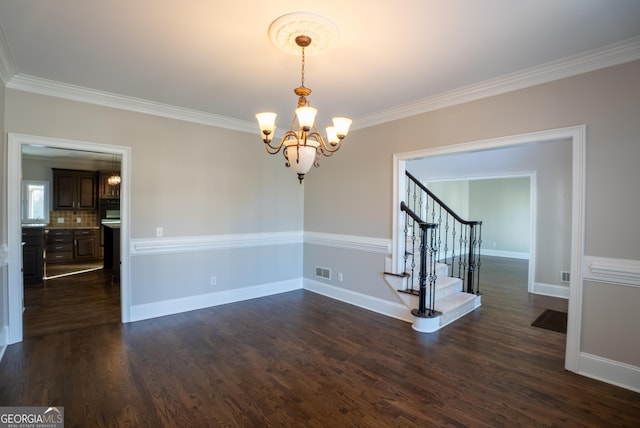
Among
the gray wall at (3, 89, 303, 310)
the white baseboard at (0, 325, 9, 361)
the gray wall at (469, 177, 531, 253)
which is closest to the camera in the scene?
the white baseboard at (0, 325, 9, 361)

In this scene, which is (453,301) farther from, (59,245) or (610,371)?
(59,245)

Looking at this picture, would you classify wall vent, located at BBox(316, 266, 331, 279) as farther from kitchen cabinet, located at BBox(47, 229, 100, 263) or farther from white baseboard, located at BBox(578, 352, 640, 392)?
kitchen cabinet, located at BBox(47, 229, 100, 263)

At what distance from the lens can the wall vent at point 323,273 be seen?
201 inches

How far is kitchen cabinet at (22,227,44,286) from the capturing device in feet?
18.1

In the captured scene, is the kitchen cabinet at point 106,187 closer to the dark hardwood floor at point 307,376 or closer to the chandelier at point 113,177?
the chandelier at point 113,177

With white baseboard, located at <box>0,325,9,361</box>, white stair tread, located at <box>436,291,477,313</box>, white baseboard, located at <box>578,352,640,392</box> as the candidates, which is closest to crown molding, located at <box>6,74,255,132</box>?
white baseboard, located at <box>0,325,9,361</box>

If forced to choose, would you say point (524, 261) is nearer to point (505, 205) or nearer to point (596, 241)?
point (505, 205)

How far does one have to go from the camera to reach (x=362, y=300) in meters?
4.57

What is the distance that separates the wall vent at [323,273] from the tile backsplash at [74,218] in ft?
21.5

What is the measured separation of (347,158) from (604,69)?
2.94 meters

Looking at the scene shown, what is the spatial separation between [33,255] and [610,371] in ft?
26.7

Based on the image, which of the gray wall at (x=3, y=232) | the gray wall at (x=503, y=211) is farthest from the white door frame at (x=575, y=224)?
the gray wall at (x=503, y=211)

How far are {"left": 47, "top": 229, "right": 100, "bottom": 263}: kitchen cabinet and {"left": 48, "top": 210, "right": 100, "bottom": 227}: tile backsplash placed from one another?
1.01ft

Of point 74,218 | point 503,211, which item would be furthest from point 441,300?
point 74,218
